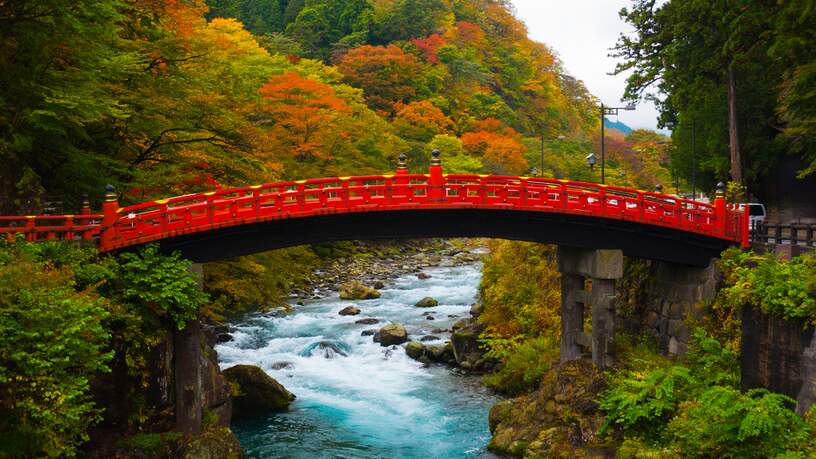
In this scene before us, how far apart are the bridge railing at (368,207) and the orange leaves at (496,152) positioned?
43.6 meters

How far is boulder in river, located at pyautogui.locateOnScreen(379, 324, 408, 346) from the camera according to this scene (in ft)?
119

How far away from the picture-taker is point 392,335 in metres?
36.4

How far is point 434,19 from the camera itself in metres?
94.8

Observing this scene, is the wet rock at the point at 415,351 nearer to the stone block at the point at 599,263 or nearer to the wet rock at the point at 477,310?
the wet rock at the point at 477,310

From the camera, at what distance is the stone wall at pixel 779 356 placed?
61.6ft

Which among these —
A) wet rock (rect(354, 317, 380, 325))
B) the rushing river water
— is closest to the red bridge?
the rushing river water

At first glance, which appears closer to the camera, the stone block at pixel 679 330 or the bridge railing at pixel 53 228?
the bridge railing at pixel 53 228

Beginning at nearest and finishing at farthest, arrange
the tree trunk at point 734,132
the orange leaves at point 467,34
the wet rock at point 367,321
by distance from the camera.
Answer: the tree trunk at point 734,132 → the wet rock at point 367,321 → the orange leaves at point 467,34

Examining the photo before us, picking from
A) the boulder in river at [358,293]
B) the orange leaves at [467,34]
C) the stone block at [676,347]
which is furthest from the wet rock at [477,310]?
the orange leaves at [467,34]

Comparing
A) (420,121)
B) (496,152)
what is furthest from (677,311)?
(420,121)

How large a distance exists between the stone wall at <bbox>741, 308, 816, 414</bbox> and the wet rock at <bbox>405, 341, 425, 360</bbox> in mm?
16586

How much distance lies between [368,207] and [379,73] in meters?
56.7

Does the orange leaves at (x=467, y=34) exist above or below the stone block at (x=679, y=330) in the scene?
above

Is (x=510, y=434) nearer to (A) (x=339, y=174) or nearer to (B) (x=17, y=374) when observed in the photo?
(B) (x=17, y=374)
